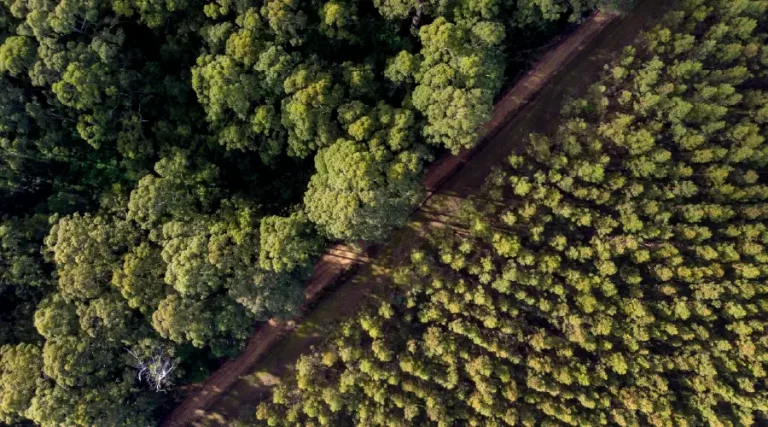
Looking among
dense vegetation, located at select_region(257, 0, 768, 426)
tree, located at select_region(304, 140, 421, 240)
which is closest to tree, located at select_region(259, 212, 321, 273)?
tree, located at select_region(304, 140, 421, 240)

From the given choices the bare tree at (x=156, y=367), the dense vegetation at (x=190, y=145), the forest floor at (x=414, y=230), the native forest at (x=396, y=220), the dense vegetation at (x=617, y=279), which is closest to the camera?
the dense vegetation at (x=190, y=145)

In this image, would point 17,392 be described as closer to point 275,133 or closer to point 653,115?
point 275,133

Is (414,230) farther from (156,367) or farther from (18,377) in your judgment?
(18,377)

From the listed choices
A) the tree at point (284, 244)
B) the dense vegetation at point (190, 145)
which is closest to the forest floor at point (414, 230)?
the dense vegetation at point (190, 145)

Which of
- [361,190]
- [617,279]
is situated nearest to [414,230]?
[361,190]

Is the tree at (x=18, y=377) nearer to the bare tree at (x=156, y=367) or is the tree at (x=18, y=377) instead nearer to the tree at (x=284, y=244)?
the bare tree at (x=156, y=367)
